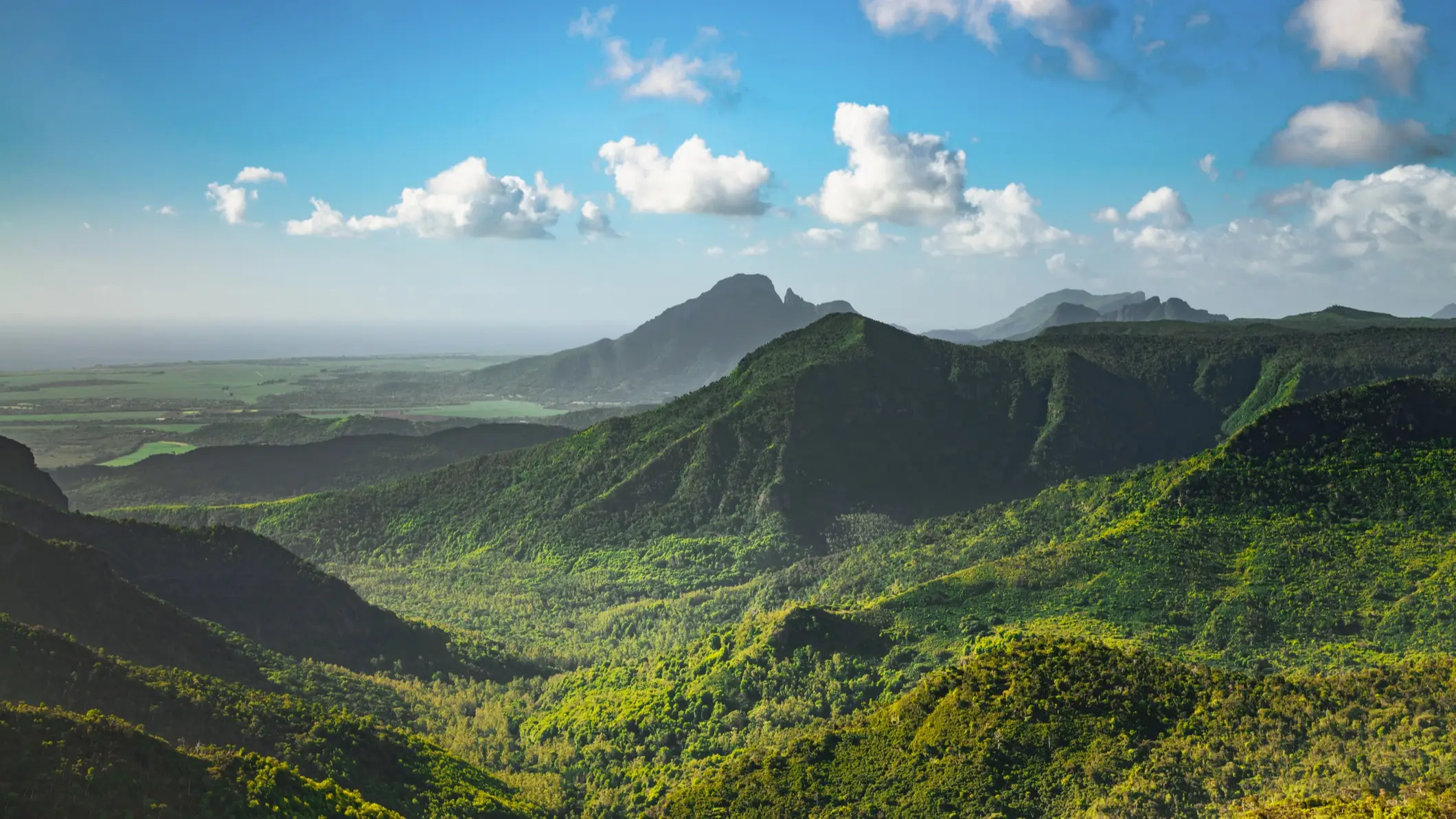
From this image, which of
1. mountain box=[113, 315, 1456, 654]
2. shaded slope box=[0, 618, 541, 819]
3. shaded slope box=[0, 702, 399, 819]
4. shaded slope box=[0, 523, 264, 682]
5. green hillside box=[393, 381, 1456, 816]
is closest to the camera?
shaded slope box=[0, 702, 399, 819]

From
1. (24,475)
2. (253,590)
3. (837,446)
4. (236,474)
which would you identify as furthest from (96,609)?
(236,474)

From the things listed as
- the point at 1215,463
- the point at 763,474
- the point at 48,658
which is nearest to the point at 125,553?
the point at 48,658

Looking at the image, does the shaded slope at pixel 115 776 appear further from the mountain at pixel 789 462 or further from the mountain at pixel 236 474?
the mountain at pixel 236 474

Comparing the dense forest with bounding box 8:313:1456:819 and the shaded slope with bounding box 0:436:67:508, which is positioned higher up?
the shaded slope with bounding box 0:436:67:508

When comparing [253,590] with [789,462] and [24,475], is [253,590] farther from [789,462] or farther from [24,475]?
[789,462]

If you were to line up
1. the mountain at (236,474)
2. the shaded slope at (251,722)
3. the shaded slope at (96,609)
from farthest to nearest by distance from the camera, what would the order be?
the mountain at (236,474) → the shaded slope at (96,609) → the shaded slope at (251,722)

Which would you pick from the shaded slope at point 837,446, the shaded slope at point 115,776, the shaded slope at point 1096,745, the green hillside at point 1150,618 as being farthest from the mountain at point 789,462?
the shaded slope at point 115,776

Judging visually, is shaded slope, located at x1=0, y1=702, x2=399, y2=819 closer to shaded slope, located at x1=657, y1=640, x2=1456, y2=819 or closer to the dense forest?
the dense forest

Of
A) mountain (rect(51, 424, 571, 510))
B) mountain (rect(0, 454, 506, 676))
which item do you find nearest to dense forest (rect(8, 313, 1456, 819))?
mountain (rect(0, 454, 506, 676))
